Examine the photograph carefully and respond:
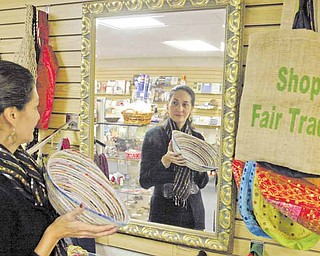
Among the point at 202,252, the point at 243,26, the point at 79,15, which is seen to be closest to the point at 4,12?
the point at 79,15

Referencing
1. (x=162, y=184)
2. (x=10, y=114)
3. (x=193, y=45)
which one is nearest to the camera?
(x=10, y=114)

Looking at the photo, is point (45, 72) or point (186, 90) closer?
point (186, 90)

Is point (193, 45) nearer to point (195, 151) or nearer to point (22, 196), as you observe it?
point (195, 151)

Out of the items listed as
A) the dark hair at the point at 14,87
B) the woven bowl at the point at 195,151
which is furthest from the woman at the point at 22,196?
the woven bowl at the point at 195,151

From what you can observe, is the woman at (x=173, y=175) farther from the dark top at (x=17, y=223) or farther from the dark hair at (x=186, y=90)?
the dark top at (x=17, y=223)

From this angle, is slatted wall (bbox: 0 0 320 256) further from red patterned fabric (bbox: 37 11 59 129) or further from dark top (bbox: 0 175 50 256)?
dark top (bbox: 0 175 50 256)

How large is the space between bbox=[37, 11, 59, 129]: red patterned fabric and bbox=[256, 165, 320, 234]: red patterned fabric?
1.24 meters

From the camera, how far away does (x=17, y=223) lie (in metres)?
1.31

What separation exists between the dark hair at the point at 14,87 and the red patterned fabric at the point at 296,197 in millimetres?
867

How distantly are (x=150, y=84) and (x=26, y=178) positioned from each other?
27.7 inches

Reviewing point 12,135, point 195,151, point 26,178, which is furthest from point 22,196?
point 195,151

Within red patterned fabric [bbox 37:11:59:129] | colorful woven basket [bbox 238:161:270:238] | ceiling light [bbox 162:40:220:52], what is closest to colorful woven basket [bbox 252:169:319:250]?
colorful woven basket [bbox 238:161:270:238]

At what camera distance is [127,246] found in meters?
1.90

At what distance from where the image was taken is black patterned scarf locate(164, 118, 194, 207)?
5.69 feet
